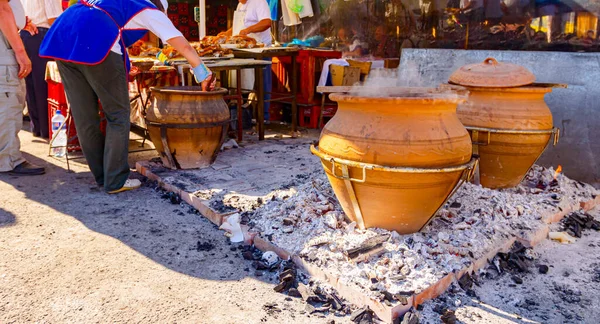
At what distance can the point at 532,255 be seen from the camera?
363cm

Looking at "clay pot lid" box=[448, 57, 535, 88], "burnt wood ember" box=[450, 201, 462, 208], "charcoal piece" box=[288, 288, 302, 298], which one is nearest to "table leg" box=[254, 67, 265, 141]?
"clay pot lid" box=[448, 57, 535, 88]

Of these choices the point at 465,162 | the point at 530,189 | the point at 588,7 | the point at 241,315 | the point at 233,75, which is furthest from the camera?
the point at 233,75

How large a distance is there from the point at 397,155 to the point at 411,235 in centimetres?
65

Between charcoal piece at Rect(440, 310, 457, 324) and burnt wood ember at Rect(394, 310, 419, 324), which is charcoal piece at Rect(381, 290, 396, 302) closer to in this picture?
burnt wood ember at Rect(394, 310, 419, 324)

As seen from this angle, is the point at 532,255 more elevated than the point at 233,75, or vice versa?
the point at 233,75

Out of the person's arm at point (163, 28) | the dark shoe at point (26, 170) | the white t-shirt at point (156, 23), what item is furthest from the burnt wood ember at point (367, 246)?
the dark shoe at point (26, 170)

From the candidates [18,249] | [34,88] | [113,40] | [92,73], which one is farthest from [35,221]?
[34,88]

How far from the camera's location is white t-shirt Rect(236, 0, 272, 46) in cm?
852

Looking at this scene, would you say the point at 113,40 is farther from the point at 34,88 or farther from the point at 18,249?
the point at 34,88

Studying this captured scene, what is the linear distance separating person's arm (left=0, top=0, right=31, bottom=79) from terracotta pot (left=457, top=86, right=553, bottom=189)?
4.42m

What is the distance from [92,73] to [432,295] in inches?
132

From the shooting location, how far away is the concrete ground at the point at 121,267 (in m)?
2.88

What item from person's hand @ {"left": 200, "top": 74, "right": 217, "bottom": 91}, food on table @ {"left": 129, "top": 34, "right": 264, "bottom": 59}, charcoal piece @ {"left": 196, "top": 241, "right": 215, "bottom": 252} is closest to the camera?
charcoal piece @ {"left": 196, "top": 241, "right": 215, "bottom": 252}

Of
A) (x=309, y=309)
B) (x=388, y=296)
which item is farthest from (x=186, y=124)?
(x=388, y=296)
